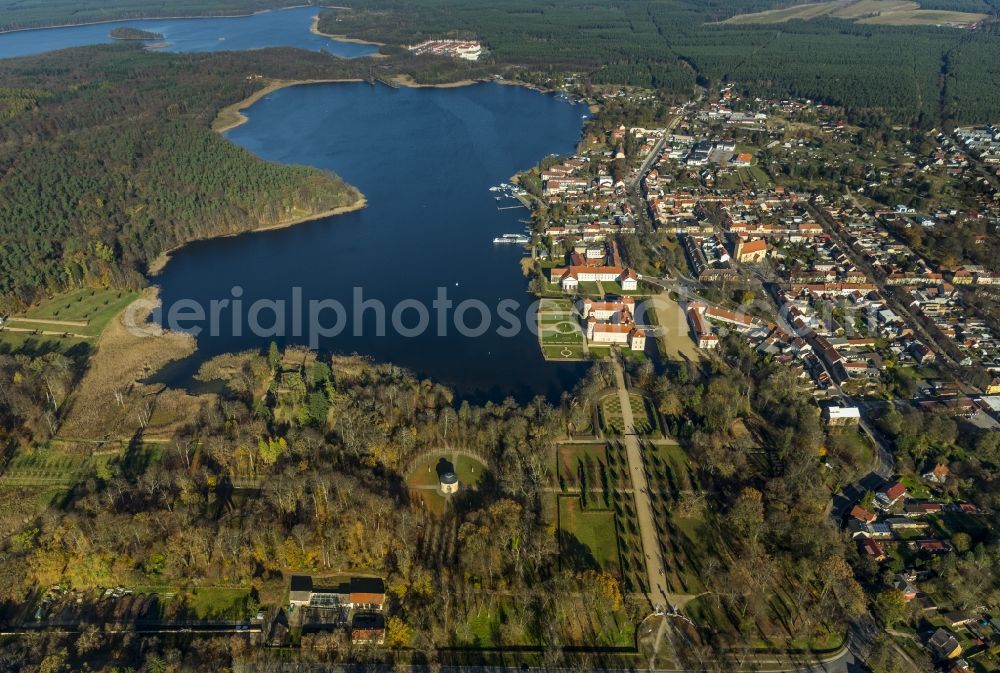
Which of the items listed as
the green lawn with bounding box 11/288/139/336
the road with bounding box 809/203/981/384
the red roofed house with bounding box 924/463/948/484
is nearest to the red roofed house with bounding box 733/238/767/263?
the road with bounding box 809/203/981/384

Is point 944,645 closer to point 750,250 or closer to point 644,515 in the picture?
point 644,515

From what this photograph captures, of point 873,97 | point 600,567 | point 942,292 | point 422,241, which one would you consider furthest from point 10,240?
point 873,97

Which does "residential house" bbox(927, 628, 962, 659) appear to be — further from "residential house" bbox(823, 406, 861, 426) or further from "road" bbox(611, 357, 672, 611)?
"residential house" bbox(823, 406, 861, 426)

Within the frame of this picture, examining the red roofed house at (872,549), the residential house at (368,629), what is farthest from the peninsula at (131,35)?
the red roofed house at (872,549)

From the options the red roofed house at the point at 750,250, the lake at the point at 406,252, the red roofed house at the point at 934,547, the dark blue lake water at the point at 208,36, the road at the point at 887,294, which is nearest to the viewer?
the red roofed house at the point at 934,547

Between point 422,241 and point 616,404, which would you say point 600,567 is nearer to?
point 616,404

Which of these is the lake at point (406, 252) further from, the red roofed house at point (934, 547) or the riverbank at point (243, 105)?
the red roofed house at point (934, 547)

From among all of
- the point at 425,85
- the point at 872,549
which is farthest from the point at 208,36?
the point at 872,549
